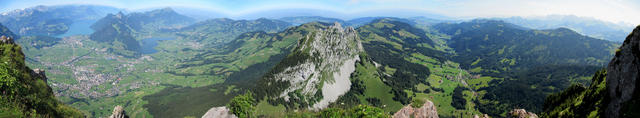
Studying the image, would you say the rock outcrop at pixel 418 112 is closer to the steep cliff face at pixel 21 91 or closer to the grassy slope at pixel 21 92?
the grassy slope at pixel 21 92

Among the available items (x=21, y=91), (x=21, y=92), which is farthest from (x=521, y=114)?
(x=21, y=91)

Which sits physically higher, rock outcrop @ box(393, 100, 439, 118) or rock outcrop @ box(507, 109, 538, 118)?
rock outcrop @ box(507, 109, 538, 118)

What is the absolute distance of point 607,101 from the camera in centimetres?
3938

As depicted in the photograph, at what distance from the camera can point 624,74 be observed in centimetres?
3600

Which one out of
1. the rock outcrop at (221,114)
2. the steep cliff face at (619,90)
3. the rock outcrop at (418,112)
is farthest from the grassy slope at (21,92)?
the steep cliff face at (619,90)

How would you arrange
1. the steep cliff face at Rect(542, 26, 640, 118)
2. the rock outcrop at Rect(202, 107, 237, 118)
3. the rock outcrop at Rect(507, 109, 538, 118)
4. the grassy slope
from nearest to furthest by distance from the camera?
the steep cliff face at Rect(542, 26, 640, 118) → the grassy slope → the rock outcrop at Rect(507, 109, 538, 118) → the rock outcrop at Rect(202, 107, 237, 118)

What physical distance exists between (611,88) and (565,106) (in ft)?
65.6

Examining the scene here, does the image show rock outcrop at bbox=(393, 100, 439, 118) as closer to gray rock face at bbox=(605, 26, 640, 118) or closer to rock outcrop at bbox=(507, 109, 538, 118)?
rock outcrop at bbox=(507, 109, 538, 118)

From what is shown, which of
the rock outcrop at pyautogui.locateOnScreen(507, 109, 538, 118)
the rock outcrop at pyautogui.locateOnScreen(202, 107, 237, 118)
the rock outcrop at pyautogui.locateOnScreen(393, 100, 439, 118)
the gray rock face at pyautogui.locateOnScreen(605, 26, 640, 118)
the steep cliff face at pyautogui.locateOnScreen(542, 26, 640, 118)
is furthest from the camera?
the rock outcrop at pyautogui.locateOnScreen(202, 107, 237, 118)

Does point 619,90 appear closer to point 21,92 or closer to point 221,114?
point 221,114

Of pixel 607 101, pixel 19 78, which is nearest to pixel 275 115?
pixel 19 78

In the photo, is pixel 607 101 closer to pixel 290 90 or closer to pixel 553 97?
pixel 553 97

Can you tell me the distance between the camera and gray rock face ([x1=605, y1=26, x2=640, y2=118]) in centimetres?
3444

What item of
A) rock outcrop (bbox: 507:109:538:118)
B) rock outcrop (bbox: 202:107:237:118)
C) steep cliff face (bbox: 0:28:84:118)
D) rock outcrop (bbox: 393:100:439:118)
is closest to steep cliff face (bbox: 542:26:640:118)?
rock outcrop (bbox: 507:109:538:118)
